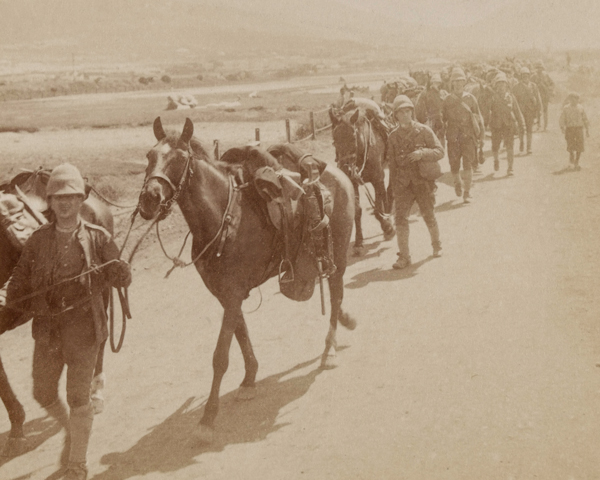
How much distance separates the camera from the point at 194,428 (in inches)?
244

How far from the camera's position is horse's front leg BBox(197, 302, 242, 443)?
19.8ft

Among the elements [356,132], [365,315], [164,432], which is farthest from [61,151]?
[164,432]

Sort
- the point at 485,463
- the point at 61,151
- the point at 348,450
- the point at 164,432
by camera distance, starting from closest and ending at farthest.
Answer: the point at 485,463 < the point at 348,450 < the point at 164,432 < the point at 61,151

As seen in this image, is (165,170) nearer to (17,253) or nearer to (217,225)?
(217,225)

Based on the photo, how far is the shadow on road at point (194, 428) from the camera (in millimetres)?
5793

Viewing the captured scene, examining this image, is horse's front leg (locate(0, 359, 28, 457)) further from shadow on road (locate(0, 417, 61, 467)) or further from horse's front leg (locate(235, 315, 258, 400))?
horse's front leg (locate(235, 315, 258, 400))

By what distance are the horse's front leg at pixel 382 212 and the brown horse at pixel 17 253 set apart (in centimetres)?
567

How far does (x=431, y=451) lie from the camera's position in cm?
552

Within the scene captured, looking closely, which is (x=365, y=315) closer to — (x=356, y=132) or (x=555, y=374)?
(x=555, y=374)

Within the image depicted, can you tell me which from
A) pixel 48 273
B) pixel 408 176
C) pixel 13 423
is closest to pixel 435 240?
pixel 408 176

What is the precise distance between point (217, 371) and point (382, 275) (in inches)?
182

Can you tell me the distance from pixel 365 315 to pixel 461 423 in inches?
119

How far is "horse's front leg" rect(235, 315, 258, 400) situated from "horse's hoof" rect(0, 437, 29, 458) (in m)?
1.86

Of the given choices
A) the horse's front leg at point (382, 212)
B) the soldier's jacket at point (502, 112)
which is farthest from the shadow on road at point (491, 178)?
the horse's front leg at point (382, 212)
